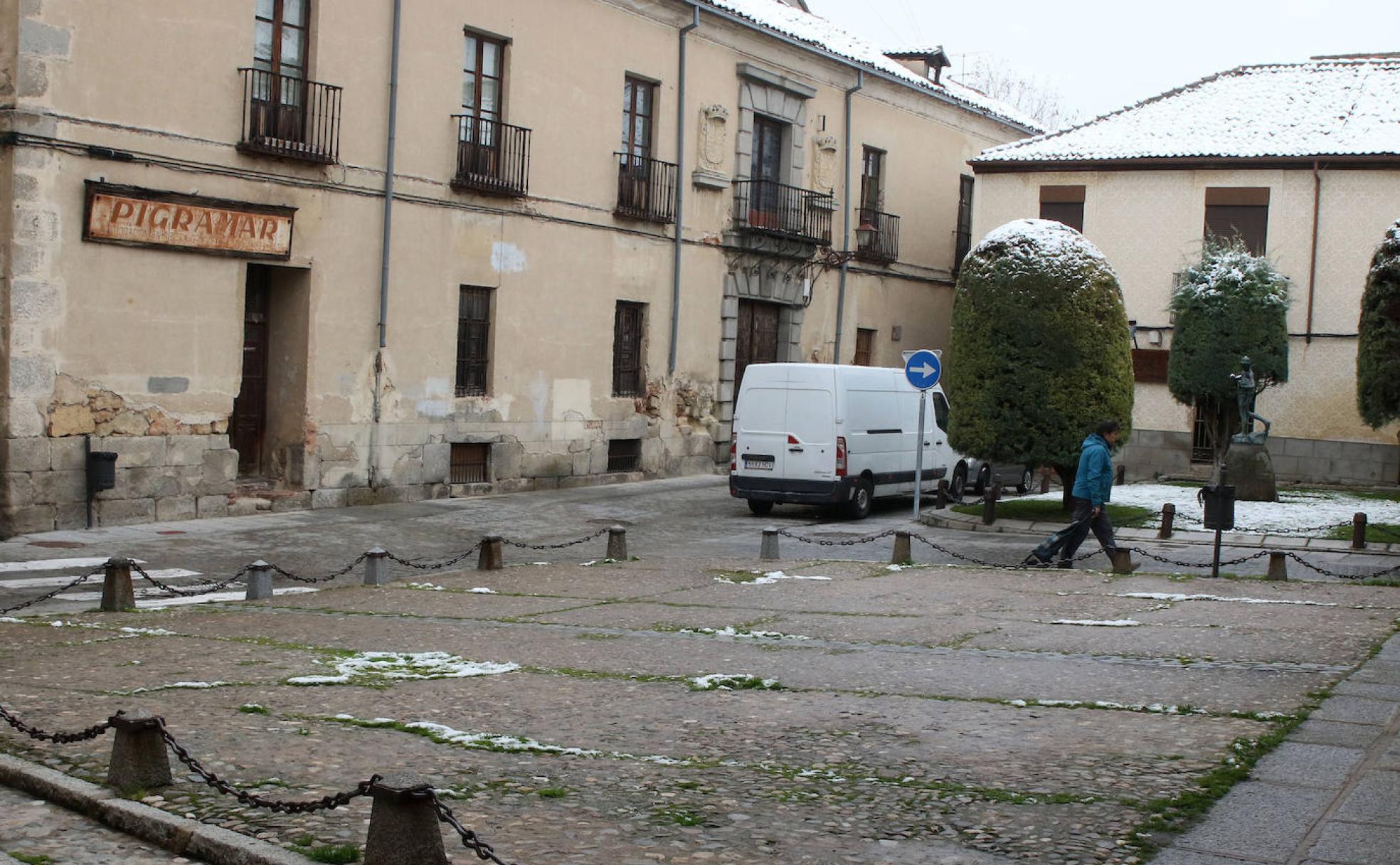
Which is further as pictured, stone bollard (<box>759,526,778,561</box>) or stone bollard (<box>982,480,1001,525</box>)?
stone bollard (<box>982,480,1001,525</box>)

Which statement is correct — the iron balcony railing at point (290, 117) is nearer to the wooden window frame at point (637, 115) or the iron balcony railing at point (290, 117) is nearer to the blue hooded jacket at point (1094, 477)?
the wooden window frame at point (637, 115)

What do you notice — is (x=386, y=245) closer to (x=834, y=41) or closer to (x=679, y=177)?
(x=679, y=177)

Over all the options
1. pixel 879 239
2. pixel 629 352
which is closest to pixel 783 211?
pixel 879 239

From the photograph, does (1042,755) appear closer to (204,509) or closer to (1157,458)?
(204,509)

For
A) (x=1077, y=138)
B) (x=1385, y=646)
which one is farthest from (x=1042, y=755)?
(x=1077, y=138)

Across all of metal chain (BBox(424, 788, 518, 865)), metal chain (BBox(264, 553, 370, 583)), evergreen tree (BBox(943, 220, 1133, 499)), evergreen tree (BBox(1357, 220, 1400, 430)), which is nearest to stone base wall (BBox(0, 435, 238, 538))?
metal chain (BBox(264, 553, 370, 583))

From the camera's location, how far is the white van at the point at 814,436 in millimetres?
19734

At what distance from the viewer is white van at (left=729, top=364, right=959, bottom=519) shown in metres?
19.7

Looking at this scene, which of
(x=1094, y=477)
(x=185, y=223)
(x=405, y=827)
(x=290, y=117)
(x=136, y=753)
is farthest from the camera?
(x=290, y=117)

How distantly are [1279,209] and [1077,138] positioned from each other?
437cm

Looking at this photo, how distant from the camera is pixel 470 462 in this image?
21.3 m

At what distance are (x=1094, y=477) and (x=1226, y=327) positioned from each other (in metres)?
9.90

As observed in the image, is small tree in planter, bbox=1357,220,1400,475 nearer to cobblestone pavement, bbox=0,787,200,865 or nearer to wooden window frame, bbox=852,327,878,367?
wooden window frame, bbox=852,327,878,367

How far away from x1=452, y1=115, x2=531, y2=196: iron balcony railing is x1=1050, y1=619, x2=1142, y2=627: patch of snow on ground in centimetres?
1208
